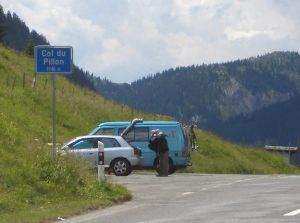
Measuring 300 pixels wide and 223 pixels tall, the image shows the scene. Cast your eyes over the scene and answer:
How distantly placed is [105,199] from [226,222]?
14.7 feet

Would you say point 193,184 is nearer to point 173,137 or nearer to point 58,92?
point 173,137

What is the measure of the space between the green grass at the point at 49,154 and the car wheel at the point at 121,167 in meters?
2.89

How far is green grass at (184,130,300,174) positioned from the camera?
3931 cm

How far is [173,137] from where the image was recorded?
30172 millimetres

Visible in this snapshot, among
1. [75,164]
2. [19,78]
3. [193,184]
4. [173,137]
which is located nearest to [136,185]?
[193,184]

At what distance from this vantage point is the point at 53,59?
1725 centimetres

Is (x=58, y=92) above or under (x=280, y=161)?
above

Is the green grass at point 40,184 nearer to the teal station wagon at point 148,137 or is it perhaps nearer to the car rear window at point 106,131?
the car rear window at point 106,131

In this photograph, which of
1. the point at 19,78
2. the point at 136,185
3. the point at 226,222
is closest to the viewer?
the point at 226,222

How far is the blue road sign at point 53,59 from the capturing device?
17.2m

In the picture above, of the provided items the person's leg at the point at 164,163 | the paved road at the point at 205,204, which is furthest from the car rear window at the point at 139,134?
the paved road at the point at 205,204

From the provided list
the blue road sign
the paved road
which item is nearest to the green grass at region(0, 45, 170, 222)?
the paved road

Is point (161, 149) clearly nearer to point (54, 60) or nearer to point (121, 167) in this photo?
point (121, 167)

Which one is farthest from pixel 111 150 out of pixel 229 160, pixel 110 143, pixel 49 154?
pixel 229 160
